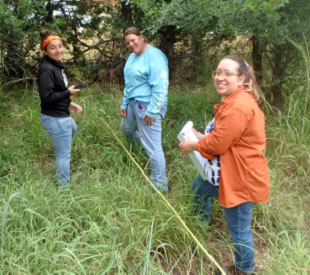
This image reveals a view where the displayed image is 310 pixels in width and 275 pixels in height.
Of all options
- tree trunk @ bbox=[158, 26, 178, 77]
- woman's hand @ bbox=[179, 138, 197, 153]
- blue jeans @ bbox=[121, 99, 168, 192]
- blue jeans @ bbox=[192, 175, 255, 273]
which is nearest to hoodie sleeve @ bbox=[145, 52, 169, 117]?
blue jeans @ bbox=[121, 99, 168, 192]

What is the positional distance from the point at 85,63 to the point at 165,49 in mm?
1559

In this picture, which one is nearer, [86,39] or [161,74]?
[161,74]

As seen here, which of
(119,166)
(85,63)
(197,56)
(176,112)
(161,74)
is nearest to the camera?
(161,74)

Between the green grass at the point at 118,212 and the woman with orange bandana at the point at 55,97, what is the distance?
0.30 metres

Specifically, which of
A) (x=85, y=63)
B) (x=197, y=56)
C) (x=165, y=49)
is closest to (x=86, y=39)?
(x=85, y=63)

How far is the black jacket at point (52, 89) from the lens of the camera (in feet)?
8.62

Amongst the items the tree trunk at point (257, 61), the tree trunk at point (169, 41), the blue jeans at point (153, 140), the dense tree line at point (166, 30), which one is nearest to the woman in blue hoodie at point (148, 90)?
the blue jeans at point (153, 140)

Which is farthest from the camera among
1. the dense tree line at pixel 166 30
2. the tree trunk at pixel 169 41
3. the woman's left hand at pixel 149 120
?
the tree trunk at pixel 169 41

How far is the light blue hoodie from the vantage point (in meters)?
2.74

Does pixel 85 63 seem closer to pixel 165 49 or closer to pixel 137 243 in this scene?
pixel 165 49

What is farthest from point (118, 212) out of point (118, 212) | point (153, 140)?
point (153, 140)

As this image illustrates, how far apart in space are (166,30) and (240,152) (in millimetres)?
4089

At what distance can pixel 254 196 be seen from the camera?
1.87m

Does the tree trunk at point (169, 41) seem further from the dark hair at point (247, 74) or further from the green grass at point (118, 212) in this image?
the dark hair at point (247, 74)
